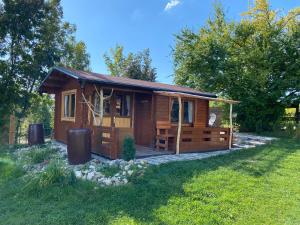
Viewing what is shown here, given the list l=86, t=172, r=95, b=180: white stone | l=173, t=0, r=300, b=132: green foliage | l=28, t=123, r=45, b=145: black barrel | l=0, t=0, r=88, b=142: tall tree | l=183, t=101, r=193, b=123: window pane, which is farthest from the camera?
l=173, t=0, r=300, b=132: green foliage

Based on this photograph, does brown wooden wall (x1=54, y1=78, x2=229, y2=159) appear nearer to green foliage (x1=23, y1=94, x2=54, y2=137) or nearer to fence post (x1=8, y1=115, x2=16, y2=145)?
fence post (x1=8, y1=115, x2=16, y2=145)

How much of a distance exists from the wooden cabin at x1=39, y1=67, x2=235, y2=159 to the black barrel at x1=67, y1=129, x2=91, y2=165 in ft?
2.30

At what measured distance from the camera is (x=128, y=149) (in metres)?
7.27

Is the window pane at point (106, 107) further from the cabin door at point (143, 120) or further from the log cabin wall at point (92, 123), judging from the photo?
the cabin door at point (143, 120)

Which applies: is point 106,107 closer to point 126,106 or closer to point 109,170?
point 126,106

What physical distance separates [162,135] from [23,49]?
10.7 m

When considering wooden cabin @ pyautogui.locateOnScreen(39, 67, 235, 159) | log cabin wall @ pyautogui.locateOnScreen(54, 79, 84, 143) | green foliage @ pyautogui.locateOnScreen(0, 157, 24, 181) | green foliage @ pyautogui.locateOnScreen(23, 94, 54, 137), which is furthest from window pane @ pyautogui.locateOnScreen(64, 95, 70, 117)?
green foliage @ pyautogui.locateOnScreen(23, 94, 54, 137)

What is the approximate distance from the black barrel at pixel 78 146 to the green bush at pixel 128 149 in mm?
1166

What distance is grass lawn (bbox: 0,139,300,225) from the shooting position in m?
4.39

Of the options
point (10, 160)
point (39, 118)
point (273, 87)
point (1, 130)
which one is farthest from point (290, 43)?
point (39, 118)

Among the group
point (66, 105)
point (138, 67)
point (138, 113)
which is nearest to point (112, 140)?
point (138, 113)

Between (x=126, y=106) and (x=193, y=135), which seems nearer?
(x=193, y=135)

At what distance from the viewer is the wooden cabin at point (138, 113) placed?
9125 millimetres

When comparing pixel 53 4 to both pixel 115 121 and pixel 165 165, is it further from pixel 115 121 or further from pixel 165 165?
pixel 165 165
